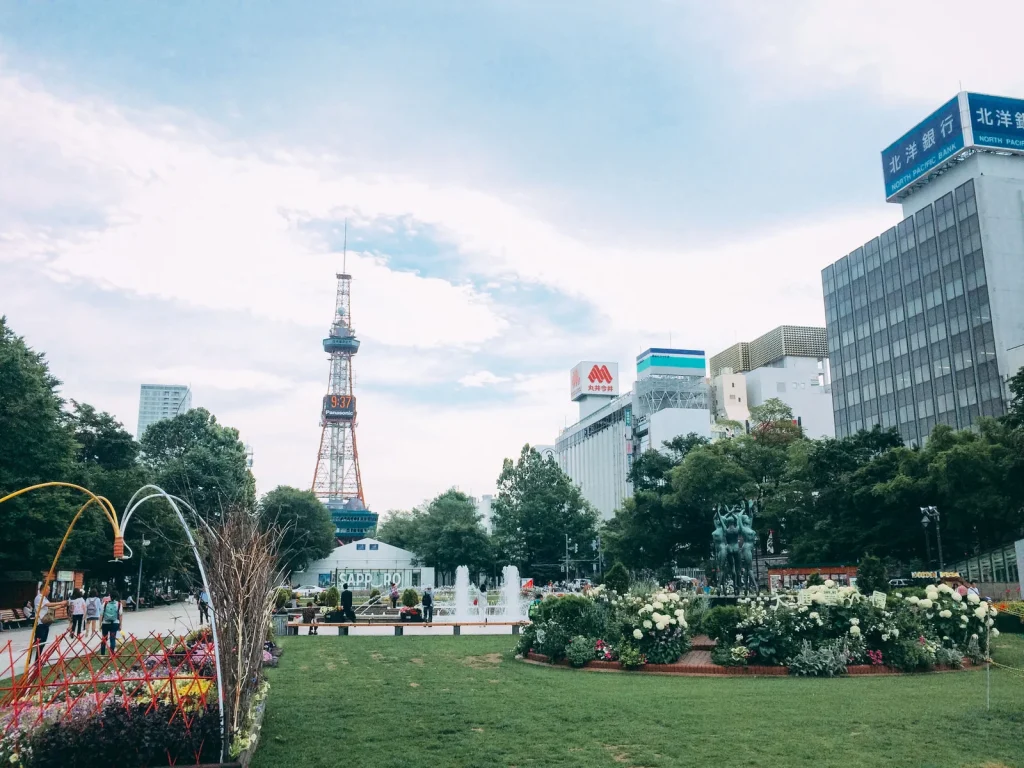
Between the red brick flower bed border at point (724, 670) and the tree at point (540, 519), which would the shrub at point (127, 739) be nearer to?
the red brick flower bed border at point (724, 670)

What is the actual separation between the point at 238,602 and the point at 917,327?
70348mm

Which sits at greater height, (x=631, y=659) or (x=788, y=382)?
(x=788, y=382)

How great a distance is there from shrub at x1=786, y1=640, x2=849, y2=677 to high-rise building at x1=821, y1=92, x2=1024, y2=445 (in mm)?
51582

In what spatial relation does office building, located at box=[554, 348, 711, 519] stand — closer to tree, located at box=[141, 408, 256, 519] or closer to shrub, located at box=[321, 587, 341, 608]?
tree, located at box=[141, 408, 256, 519]

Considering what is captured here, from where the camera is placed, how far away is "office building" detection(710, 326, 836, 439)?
10381 cm

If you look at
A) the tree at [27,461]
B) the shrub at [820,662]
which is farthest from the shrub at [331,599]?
the shrub at [820,662]

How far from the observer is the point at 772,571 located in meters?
45.1

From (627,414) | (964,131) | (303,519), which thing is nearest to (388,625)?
(303,519)

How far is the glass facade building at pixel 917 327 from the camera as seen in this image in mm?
62281

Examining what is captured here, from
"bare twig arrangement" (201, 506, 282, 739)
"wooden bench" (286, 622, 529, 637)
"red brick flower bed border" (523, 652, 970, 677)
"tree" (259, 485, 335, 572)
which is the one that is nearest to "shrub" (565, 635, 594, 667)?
"red brick flower bed border" (523, 652, 970, 677)

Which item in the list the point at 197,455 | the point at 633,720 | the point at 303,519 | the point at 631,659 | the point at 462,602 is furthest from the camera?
the point at 303,519

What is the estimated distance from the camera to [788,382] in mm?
106000

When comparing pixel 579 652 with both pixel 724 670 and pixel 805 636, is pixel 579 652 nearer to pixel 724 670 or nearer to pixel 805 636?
pixel 724 670

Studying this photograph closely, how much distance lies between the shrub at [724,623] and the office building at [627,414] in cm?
7318
